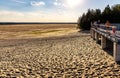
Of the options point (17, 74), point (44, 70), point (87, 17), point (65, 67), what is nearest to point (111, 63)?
point (65, 67)

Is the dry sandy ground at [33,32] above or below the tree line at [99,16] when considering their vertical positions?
below

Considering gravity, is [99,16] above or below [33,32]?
above

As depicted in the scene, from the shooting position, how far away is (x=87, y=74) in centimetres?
1020

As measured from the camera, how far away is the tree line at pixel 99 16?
4441 cm

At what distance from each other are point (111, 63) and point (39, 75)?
387cm

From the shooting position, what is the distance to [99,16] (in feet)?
148

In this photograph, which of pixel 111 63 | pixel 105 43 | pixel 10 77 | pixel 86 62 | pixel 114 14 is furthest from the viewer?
pixel 114 14

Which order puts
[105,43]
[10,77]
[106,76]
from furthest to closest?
[105,43] → [10,77] → [106,76]

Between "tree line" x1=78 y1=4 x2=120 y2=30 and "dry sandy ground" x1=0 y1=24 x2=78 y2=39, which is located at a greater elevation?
"tree line" x1=78 y1=4 x2=120 y2=30

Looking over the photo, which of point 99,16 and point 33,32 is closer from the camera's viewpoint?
point 99,16

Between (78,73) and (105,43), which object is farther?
(105,43)

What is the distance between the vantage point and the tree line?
44406mm

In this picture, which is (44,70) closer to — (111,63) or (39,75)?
(39,75)

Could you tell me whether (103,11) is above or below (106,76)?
above
